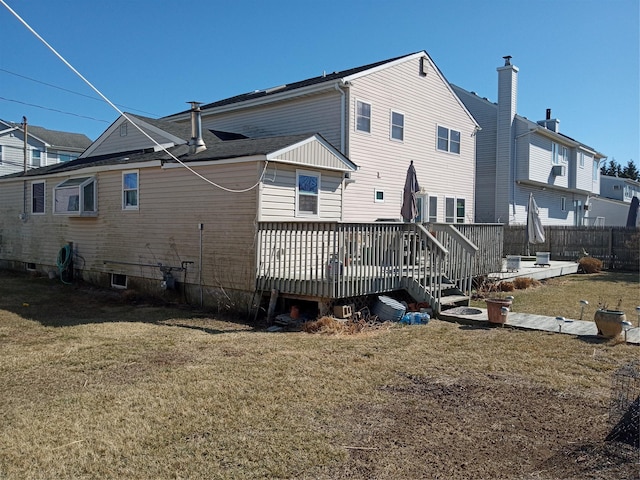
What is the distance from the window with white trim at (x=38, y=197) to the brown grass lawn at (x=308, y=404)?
28.9 feet

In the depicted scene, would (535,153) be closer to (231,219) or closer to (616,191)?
(231,219)

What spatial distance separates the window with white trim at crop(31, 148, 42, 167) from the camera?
116ft

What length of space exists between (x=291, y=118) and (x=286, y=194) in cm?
597

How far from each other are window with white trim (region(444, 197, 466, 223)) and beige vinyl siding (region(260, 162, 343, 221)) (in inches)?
336

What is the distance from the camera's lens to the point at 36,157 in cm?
3572

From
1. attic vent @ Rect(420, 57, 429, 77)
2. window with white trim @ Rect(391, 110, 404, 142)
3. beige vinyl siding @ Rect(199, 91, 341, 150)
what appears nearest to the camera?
beige vinyl siding @ Rect(199, 91, 341, 150)

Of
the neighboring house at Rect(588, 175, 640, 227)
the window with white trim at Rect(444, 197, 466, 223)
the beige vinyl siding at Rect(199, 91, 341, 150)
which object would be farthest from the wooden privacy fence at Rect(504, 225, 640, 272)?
the neighboring house at Rect(588, 175, 640, 227)

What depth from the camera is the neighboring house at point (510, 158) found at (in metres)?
24.0

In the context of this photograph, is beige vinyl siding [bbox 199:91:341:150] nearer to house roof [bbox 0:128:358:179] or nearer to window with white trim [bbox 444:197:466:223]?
house roof [bbox 0:128:358:179]

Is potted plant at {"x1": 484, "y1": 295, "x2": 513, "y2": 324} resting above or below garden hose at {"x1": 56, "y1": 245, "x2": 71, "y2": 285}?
below

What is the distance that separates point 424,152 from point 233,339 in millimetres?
12304

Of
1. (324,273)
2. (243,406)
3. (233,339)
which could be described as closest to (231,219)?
(324,273)

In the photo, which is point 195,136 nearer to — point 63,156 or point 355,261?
point 355,261

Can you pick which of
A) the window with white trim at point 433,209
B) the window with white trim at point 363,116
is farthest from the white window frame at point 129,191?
the window with white trim at point 433,209
